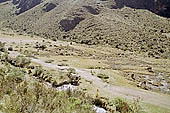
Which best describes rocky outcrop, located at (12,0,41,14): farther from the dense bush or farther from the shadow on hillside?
the dense bush

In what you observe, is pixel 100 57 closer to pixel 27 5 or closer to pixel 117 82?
pixel 117 82

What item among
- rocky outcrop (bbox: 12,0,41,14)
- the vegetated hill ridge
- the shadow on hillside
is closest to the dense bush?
the vegetated hill ridge

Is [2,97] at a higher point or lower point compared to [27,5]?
lower

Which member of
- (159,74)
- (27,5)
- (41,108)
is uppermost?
(27,5)

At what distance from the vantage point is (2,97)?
Answer: 5137 millimetres

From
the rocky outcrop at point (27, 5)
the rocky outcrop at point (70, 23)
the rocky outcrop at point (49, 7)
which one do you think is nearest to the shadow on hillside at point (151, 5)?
the rocky outcrop at point (70, 23)

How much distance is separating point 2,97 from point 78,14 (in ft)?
154

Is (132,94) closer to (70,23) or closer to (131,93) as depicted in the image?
(131,93)

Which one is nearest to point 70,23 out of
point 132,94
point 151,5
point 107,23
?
point 107,23

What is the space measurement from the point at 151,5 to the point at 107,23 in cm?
1882

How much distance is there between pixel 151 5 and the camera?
57.8 metres

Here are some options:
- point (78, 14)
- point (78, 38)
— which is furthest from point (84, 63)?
point (78, 14)

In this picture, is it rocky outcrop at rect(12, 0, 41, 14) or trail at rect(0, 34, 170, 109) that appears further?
rocky outcrop at rect(12, 0, 41, 14)

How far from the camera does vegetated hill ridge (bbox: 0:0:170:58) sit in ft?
128
